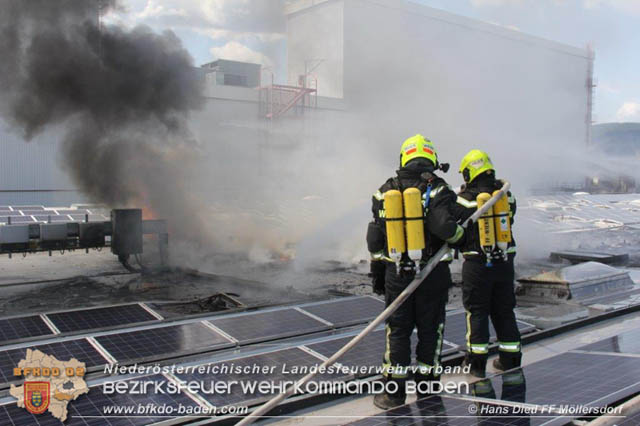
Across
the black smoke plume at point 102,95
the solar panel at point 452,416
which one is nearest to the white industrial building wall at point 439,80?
the black smoke plume at point 102,95

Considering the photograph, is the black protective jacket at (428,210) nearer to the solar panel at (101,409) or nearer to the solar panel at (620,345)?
the solar panel at (101,409)

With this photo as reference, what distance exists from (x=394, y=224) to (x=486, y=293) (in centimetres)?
148

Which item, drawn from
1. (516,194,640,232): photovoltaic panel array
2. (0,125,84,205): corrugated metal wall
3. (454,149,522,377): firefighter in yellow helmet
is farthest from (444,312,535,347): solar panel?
(0,125,84,205): corrugated metal wall

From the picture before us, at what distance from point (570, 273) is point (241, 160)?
17950 millimetres

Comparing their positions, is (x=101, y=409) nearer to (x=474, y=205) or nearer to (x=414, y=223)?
(x=414, y=223)

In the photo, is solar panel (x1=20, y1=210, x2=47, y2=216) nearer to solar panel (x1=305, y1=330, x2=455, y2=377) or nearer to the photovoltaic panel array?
solar panel (x1=305, y1=330, x2=455, y2=377)

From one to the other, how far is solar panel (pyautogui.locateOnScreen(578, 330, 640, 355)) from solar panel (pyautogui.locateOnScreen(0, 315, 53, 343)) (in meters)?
A: 5.33

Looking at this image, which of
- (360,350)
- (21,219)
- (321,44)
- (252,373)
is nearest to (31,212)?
(21,219)

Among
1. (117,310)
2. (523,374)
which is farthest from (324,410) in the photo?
(117,310)

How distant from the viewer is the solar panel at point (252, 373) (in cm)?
419

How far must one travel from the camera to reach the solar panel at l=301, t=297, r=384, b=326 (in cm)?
632

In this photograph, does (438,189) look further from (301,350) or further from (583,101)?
(583,101)

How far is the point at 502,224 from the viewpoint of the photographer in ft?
16.5

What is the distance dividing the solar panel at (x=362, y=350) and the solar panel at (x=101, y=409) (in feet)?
4.83
